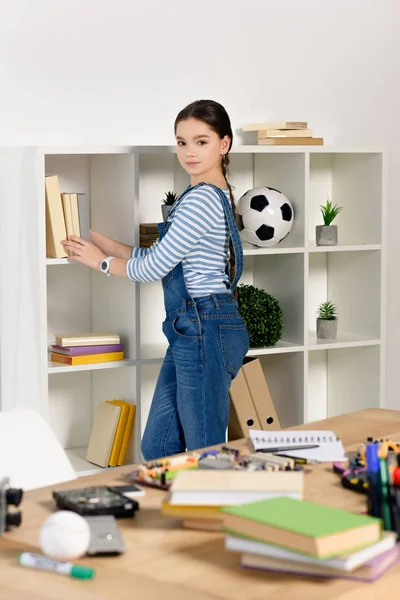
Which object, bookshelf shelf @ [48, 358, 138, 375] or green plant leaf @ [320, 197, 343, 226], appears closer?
bookshelf shelf @ [48, 358, 138, 375]

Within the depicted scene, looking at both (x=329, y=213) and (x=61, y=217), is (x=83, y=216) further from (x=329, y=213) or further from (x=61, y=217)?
(x=329, y=213)

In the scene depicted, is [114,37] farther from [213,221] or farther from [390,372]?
[390,372]

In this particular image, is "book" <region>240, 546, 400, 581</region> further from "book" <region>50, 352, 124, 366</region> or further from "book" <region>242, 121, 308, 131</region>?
"book" <region>242, 121, 308, 131</region>

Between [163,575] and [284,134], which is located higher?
[284,134]

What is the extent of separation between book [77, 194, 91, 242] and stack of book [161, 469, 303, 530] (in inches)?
78.3

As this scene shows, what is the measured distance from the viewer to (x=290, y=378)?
4020 millimetres

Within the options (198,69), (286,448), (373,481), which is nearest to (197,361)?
(286,448)

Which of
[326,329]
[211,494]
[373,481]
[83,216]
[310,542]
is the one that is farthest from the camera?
[326,329]

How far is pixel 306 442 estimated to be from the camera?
2.02 meters

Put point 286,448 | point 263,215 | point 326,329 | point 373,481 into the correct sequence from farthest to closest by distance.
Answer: point 326,329
point 263,215
point 286,448
point 373,481

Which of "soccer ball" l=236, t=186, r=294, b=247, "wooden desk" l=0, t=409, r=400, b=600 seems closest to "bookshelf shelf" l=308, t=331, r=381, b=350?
"soccer ball" l=236, t=186, r=294, b=247

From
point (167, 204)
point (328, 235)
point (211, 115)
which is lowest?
point (328, 235)

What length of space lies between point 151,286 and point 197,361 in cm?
85

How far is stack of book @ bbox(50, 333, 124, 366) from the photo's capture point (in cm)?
349
